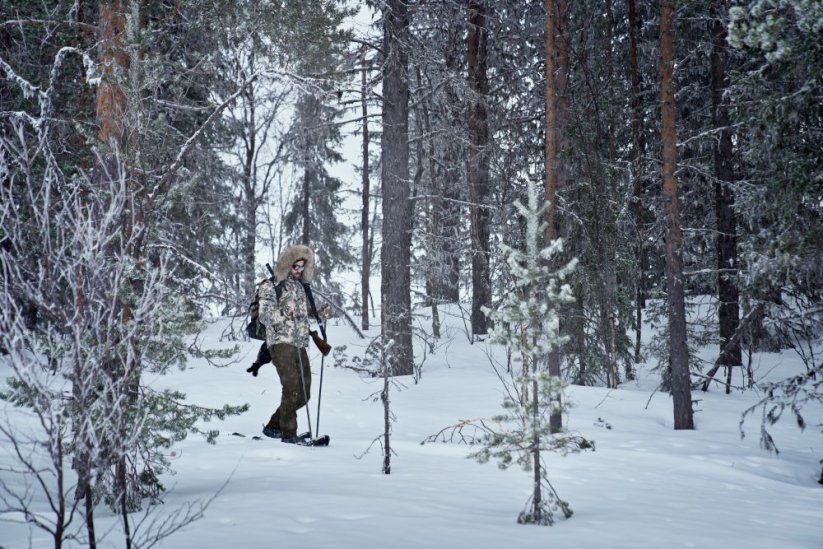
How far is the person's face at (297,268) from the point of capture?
321 inches

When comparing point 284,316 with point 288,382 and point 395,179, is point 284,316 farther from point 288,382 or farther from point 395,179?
point 395,179

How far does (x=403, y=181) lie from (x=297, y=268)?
4823 mm

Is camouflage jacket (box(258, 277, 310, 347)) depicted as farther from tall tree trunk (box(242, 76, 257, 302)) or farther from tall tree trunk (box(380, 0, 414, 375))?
tall tree trunk (box(242, 76, 257, 302))

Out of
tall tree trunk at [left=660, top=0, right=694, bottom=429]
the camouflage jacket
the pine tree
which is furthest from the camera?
tall tree trunk at [left=660, top=0, right=694, bottom=429]

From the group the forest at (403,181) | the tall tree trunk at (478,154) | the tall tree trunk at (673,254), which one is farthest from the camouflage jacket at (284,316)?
the tall tree trunk at (673,254)

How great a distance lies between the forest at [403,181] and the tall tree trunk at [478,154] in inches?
4.3

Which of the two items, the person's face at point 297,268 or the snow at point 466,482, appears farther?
the person's face at point 297,268

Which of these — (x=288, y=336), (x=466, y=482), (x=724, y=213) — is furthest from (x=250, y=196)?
(x=466, y=482)

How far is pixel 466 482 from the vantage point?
6020mm

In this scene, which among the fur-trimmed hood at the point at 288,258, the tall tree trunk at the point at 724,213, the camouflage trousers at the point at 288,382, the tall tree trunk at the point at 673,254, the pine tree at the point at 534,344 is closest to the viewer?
the pine tree at the point at 534,344

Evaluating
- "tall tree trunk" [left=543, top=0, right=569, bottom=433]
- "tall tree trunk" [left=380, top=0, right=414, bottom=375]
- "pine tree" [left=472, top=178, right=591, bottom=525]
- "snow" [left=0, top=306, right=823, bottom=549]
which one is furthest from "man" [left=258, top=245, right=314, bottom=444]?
"tall tree trunk" [left=380, top=0, right=414, bottom=375]

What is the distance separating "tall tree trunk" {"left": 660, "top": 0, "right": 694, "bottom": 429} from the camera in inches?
388

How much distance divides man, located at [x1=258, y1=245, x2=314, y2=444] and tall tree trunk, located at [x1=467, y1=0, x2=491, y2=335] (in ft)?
17.5

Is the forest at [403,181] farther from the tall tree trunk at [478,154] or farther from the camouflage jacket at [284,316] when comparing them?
the camouflage jacket at [284,316]
